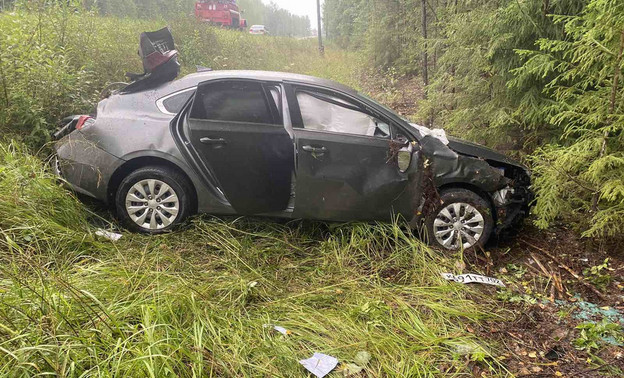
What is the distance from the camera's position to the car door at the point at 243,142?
3633 mm

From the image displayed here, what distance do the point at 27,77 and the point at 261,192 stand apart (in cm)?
328

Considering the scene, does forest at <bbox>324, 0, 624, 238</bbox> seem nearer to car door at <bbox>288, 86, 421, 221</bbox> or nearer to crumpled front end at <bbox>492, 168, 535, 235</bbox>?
crumpled front end at <bbox>492, 168, 535, 235</bbox>

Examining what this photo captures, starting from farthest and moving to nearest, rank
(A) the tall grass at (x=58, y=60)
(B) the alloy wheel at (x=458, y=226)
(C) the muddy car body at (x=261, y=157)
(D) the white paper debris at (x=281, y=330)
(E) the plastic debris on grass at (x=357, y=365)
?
(A) the tall grass at (x=58, y=60), (B) the alloy wheel at (x=458, y=226), (C) the muddy car body at (x=261, y=157), (D) the white paper debris at (x=281, y=330), (E) the plastic debris on grass at (x=357, y=365)

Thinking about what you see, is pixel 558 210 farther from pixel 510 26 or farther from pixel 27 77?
pixel 27 77

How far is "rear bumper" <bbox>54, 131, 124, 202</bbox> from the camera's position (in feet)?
12.0

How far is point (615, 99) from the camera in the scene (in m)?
3.53

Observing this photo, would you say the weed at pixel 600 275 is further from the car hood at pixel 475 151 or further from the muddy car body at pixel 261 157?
the car hood at pixel 475 151

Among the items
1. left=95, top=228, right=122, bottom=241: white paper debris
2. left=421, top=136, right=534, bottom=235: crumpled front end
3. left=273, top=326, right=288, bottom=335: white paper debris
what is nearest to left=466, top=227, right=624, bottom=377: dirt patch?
left=421, top=136, right=534, bottom=235: crumpled front end

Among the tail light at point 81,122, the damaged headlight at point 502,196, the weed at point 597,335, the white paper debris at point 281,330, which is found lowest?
the weed at point 597,335

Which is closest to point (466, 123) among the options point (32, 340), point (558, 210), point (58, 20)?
point (558, 210)

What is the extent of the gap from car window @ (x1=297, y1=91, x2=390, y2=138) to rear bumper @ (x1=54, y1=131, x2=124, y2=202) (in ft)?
5.91

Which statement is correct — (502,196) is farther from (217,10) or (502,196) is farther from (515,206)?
(217,10)

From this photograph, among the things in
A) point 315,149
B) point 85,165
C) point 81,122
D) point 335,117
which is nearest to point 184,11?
point 81,122

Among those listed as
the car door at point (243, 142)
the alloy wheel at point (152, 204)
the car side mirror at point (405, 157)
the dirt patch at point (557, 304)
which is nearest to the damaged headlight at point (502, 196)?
the dirt patch at point (557, 304)
